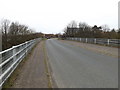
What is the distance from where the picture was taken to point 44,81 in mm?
5598

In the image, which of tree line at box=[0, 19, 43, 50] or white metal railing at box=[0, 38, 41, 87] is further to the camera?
tree line at box=[0, 19, 43, 50]

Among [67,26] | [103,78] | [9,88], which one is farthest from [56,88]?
[67,26]

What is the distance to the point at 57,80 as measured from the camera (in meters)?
Result: 5.76

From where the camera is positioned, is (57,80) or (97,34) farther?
(97,34)

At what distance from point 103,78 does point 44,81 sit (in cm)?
244

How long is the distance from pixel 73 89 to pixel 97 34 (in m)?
50.0

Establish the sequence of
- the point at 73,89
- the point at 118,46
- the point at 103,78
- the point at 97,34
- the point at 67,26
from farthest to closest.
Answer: the point at 67,26 < the point at 97,34 < the point at 118,46 < the point at 103,78 < the point at 73,89

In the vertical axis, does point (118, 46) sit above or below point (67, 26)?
below

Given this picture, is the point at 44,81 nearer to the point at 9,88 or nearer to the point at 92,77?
the point at 9,88

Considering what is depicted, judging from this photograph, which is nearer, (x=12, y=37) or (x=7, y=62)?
(x=7, y=62)

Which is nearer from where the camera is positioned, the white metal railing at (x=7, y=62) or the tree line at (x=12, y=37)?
the white metal railing at (x=7, y=62)

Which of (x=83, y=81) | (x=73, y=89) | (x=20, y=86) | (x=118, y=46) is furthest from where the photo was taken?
(x=118, y=46)

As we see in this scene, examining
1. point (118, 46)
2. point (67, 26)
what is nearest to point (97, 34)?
point (118, 46)

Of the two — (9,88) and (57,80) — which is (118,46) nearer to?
(57,80)
